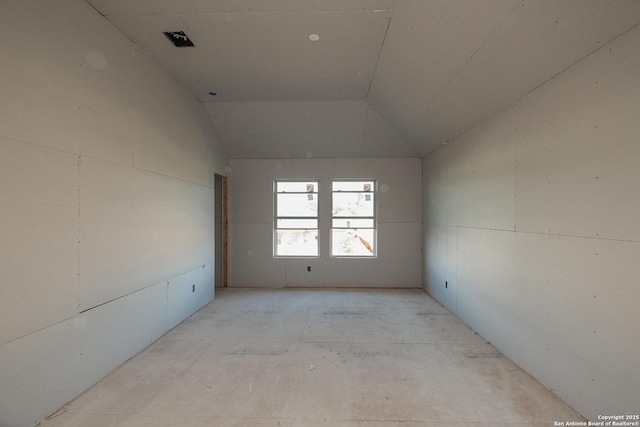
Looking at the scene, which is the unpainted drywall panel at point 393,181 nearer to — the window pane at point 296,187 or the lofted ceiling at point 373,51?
the window pane at point 296,187

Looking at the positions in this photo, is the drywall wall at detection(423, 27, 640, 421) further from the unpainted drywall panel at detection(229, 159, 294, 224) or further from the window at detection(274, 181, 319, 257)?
the unpainted drywall panel at detection(229, 159, 294, 224)

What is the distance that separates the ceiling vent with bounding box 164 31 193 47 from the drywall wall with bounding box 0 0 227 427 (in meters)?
0.43

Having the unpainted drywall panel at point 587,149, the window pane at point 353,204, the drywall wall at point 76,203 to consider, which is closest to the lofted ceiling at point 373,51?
the unpainted drywall panel at point 587,149

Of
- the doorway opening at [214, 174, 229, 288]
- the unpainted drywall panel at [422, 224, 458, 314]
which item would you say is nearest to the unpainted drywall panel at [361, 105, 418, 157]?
the unpainted drywall panel at [422, 224, 458, 314]

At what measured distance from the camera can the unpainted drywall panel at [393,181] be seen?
6090mm

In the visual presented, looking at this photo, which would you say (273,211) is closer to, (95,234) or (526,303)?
(95,234)

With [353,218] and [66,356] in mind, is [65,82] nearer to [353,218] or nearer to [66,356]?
[66,356]

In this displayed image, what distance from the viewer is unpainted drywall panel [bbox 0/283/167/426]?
190 cm

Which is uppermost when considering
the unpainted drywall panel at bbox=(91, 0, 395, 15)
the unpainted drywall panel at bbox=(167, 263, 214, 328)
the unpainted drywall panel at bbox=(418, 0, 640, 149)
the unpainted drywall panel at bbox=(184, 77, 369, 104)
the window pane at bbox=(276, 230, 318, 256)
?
the unpainted drywall panel at bbox=(184, 77, 369, 104)

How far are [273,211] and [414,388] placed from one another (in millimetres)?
4316

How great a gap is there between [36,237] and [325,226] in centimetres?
459

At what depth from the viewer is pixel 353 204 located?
20.4 ft

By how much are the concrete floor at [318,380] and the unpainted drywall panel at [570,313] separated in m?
0.22

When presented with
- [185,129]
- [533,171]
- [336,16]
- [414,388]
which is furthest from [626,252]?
[185,129]
